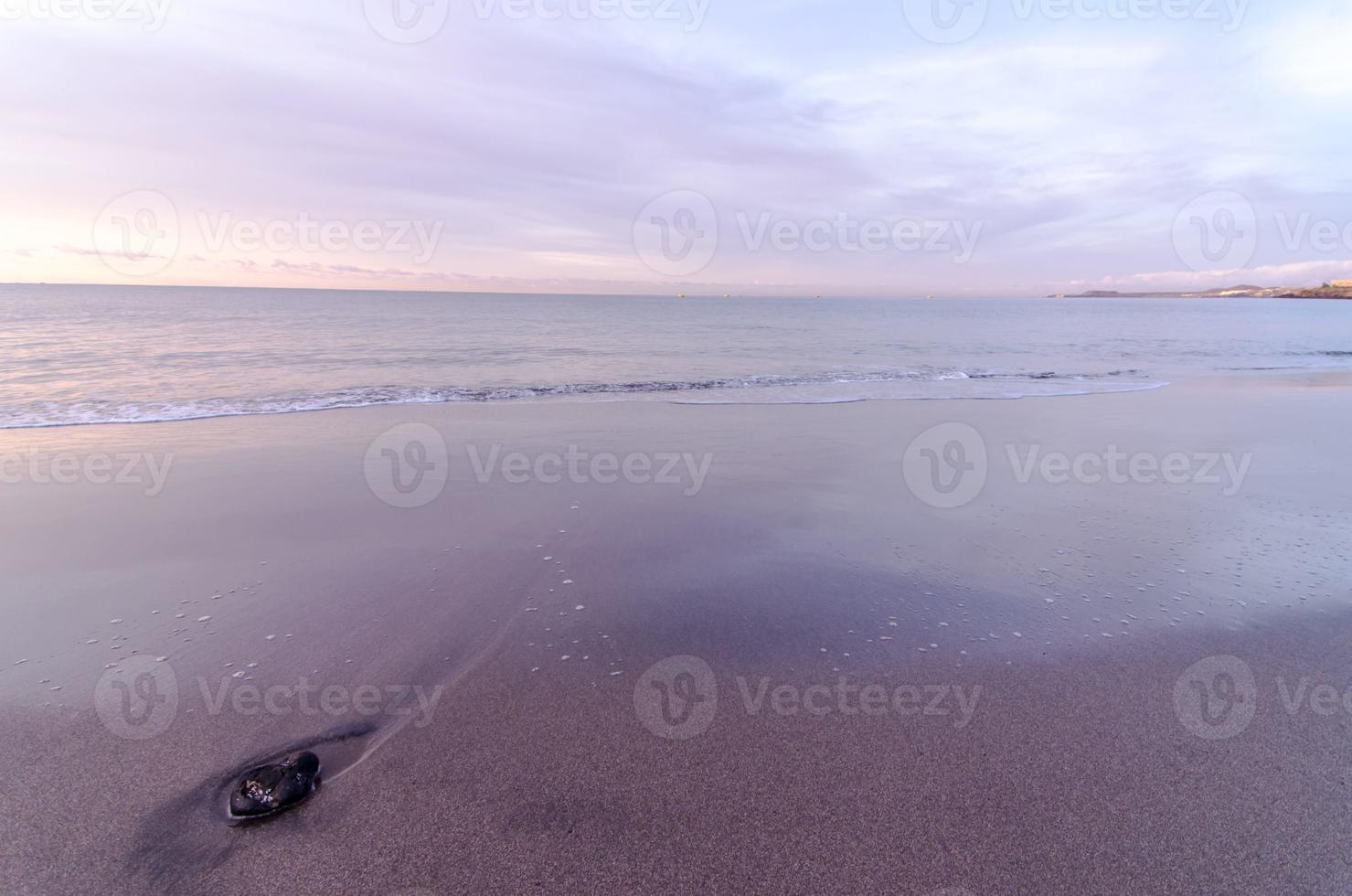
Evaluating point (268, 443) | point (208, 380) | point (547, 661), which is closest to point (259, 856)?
point (547, 661)

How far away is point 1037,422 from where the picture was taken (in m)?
11.8

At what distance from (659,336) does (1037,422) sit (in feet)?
82.8

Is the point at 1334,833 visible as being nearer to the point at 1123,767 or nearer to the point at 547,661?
the point at 1123,767

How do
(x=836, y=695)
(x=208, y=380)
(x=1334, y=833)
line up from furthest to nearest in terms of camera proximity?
(x=208, y=380)
(x=836, y=695)
(x=1334, y=833)
